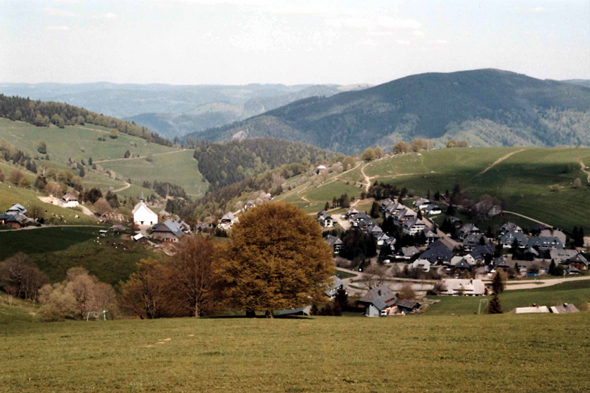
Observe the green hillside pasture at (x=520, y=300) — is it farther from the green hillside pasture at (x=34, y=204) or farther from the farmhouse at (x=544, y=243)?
the green hillside pasture at (x=34, y=204)

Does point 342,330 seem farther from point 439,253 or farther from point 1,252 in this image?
point 439,253

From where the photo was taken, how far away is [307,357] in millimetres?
24406

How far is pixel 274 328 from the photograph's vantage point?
33438 millimetres

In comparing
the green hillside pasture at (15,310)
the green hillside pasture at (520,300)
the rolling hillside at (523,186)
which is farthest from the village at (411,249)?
the green hillside pasture at (15,310)

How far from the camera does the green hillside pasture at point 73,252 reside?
3310 inches

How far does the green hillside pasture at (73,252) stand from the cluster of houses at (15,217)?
21.8ft

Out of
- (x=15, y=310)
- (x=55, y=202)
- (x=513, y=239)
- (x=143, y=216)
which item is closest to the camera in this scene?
(x=15, y=310)

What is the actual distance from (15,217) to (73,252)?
91.0ft

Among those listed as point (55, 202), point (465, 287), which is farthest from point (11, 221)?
point (465, 287)

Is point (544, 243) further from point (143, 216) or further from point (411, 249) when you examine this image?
point (143, 216)

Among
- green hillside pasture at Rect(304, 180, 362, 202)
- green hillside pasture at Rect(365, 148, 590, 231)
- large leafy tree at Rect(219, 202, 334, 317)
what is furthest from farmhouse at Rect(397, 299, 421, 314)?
green hillside pasture at Rect(304, 180, 362, 202)

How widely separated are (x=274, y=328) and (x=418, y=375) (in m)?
13.7

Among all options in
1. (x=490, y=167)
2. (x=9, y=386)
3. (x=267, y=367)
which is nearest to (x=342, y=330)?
(x=267, y=367)

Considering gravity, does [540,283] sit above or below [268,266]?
below
